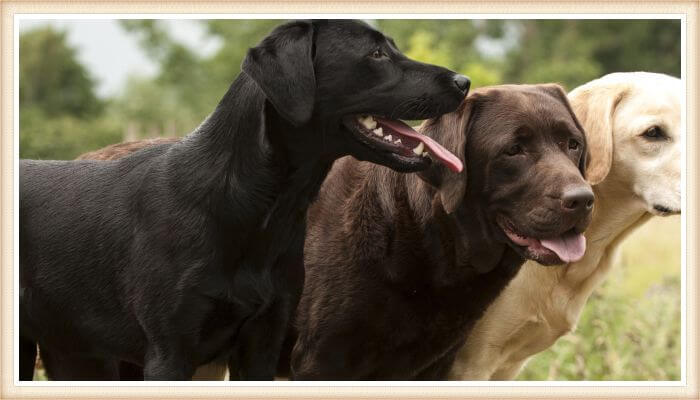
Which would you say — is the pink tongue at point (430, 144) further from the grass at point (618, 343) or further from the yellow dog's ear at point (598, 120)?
the grass at point (618, 343)

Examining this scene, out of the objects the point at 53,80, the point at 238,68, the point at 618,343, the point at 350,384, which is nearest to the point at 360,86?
the point at 350,384

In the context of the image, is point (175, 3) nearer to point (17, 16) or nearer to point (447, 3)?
point (17, 16)

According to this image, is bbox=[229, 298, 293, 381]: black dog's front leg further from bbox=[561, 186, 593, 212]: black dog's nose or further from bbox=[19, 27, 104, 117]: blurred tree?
bbox=[19, 27, 104, 117]: blurred tree

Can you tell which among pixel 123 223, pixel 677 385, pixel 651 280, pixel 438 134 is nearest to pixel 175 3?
pixel 123 223

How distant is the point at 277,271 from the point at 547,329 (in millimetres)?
1526

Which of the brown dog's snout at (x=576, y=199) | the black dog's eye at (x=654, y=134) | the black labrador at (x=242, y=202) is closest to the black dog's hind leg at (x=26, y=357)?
the black labrador at (x=242, y=202)

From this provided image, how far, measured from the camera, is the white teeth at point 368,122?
12.1 ft

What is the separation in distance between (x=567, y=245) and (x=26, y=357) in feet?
7.78

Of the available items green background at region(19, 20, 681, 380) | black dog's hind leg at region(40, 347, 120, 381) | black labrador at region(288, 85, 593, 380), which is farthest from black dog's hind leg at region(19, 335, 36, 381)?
green background at region(19, 20, 681, 380)

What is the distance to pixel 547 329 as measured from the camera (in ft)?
15.2

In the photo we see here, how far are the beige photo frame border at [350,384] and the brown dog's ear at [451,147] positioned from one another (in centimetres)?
43

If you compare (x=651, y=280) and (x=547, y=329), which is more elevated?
(x=547, y=329)

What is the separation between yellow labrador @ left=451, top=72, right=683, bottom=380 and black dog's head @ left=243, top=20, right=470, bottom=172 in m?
1.00

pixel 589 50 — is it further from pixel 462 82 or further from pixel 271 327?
pixel 271 327
